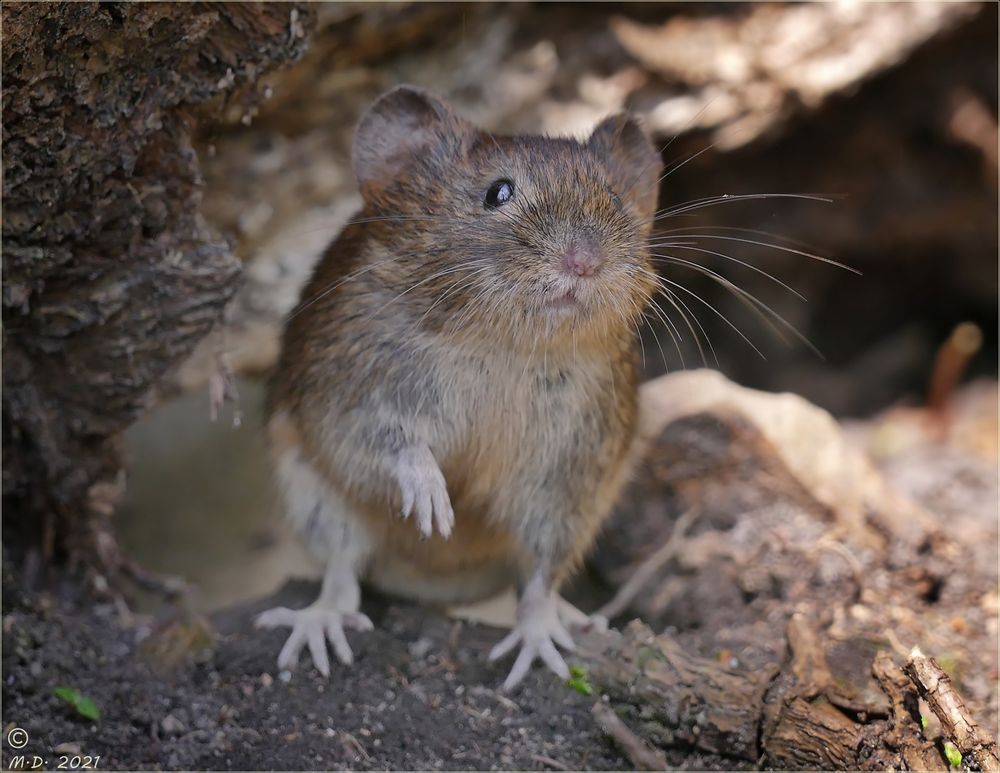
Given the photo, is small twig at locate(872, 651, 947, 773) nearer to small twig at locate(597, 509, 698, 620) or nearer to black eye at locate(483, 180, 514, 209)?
small twig at locate(597, 509, 698, 620)

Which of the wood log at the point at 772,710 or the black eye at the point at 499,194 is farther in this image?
the black eye at the point at 499,194

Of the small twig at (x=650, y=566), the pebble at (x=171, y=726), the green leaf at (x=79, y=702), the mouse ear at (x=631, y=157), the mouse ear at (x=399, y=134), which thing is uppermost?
the mouse ear at (x=631, y=157)

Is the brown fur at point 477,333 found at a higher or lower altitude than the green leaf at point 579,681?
higher

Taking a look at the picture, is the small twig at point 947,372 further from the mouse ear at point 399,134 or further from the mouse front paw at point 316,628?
the mouse front paw at point 316,628

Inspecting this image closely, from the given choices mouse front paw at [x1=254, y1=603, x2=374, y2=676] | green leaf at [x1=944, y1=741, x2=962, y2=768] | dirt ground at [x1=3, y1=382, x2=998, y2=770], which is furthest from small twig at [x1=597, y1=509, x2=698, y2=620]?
green leaf at [x1=944, y1=741, x2=962, y2=768]

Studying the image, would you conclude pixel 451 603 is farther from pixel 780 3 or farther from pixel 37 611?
pixel 780 3

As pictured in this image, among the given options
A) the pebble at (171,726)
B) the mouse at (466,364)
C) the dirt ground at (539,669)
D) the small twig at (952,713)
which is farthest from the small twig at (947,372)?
the pebble at (171,726)

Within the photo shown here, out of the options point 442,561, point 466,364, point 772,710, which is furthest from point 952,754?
point 442,561
